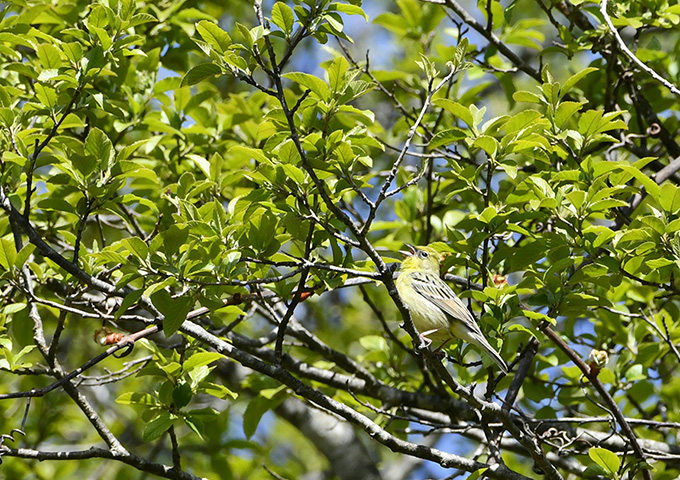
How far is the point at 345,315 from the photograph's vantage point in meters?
10.1

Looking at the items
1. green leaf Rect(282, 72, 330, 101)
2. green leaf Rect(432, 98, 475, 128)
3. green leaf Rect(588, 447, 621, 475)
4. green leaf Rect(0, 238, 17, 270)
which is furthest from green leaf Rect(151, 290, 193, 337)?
green leaf Rect(588, 447, 621, 475)

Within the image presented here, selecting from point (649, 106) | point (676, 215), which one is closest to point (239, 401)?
point (649, 106)

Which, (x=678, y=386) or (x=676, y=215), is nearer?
(x=676, y=215)

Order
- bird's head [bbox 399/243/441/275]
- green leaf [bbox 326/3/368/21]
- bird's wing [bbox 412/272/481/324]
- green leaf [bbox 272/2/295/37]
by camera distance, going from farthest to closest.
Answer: bird's head [bbox 399/243/441/275]
bird's wing [bbox 412/272/481/324]
green leaf [bbox 326/3/368/21]
green leaf [bbox 272/2/295/37]

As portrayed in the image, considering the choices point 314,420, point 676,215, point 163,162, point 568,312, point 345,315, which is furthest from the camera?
point 345,315

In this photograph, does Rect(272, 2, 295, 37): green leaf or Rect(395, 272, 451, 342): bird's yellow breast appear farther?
Rect(395, 272, 451, 342): bird's yellow breast

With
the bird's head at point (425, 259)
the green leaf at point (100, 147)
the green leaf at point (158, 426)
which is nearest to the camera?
the green leaf at point (158, 426)

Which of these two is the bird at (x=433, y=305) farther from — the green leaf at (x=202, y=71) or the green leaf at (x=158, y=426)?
the green leaf at (x=202, y=71)

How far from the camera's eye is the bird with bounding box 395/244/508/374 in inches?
173

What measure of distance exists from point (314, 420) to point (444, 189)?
2.61m

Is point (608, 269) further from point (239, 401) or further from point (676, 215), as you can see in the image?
point (239, 401)

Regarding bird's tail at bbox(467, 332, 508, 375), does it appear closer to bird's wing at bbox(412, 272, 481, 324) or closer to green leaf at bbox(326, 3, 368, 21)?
bird's wing at bbox(412, 272, 481, 324)

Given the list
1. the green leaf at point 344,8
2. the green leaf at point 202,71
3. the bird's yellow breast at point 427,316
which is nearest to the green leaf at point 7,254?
the green leaf at point 202,71

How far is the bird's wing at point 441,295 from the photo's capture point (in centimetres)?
458
